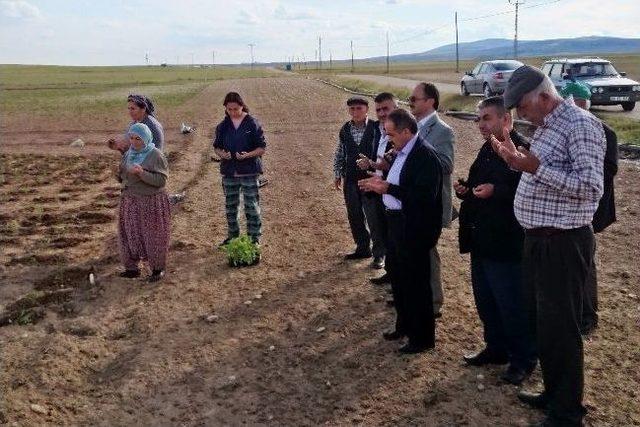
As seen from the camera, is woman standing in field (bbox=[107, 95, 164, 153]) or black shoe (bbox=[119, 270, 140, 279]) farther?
black shoe (bbox=[119, 270, 140, 279])

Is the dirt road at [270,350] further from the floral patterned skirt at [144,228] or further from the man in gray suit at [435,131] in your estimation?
the man in gray suit at [435,131]

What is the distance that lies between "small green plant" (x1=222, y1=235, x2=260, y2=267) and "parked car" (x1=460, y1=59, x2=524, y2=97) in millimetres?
19183

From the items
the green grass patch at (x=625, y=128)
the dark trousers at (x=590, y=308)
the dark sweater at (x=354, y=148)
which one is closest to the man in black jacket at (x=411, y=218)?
the dark trousers at (x=590, y=308)

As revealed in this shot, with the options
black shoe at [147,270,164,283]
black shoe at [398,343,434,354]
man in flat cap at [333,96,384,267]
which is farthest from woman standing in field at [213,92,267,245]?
black shoe at [398,343,434,354]

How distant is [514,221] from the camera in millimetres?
3906

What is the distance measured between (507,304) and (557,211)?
1.07 m

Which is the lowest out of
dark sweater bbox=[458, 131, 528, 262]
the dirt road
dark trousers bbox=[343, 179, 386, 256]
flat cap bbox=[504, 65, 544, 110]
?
the dirt road

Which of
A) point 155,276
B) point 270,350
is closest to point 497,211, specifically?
point 270,350

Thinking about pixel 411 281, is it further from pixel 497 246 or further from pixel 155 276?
pixel 155 276

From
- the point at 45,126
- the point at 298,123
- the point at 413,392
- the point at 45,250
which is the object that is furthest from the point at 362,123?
the point at 45,126

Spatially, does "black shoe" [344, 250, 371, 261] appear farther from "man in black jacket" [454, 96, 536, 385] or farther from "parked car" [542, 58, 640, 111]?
"parked car" [542, 58, 640, 111]

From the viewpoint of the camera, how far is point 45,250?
746 cm

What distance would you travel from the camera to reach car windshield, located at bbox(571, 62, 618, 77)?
19609 mm

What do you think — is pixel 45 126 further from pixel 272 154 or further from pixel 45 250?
pixel 45 250
